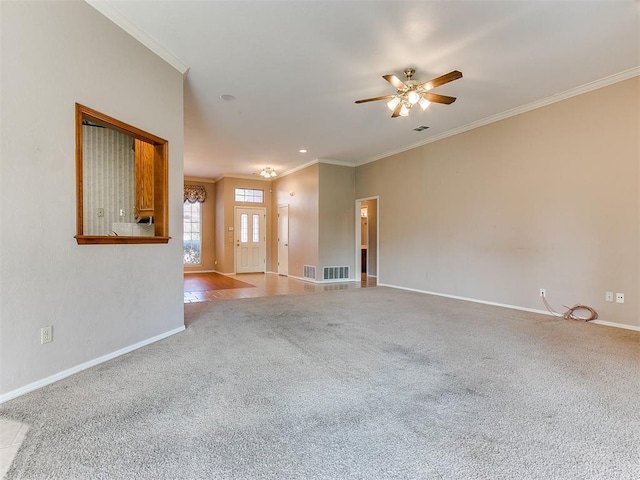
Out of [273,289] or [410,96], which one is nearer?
[410,96]

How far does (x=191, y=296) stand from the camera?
19.5 ft

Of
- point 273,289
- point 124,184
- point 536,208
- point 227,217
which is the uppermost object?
point 124,184

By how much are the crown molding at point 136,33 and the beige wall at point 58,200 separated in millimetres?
58

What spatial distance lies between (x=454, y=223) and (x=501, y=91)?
2.29 meters

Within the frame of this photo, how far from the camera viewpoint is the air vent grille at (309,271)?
8069 mm

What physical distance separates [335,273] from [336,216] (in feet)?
4.73

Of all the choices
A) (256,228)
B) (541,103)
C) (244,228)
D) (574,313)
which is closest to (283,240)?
(256,228)

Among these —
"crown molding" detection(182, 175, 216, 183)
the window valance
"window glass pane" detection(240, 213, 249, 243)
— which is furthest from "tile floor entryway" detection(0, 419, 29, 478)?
"crown molding" detection(182, 175, 216, 183)

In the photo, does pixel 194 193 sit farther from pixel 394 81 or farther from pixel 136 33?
pixel 394 81

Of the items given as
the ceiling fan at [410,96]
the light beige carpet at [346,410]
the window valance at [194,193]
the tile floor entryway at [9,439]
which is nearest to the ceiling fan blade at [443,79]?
the ceiling fan at [410,96]

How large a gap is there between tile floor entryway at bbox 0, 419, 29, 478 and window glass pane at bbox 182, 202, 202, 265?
864 cm

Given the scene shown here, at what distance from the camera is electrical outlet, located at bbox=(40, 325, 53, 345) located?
226cm

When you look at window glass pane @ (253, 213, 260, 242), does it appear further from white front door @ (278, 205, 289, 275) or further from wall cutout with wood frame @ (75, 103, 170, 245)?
wall cutout with wood frame @ (75, 103, 170, 245)

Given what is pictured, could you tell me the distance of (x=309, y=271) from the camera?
27.1ft
